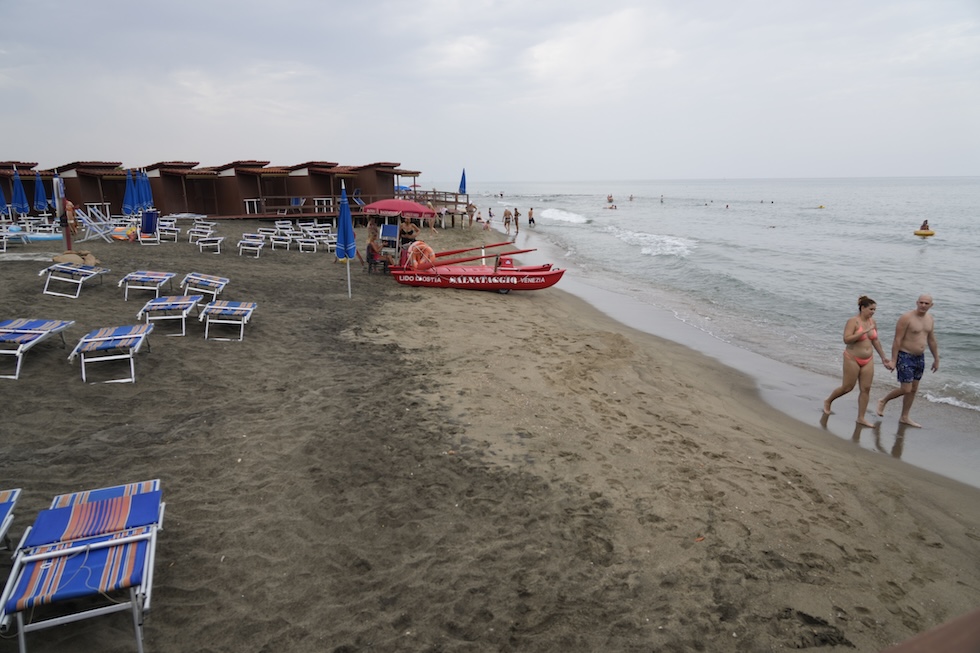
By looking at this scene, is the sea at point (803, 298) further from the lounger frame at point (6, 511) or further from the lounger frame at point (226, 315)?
the lounger frame at point (6, 511)

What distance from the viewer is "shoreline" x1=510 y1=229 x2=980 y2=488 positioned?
6.82 m

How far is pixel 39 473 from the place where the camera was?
467 cm

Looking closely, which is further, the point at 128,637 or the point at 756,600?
the point at 756,600

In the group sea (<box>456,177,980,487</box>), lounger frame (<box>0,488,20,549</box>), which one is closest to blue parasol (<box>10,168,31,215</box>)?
sea (<box>456,177,980,487</box>)

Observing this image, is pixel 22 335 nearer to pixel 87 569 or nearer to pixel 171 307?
pixel 171 307

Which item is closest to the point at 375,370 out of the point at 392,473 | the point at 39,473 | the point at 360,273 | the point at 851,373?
the point at 392,473

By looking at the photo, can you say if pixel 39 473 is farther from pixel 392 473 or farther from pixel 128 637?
pixel 392 473

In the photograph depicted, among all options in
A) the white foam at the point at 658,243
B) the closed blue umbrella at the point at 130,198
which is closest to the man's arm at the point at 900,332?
the closed blue umbrella at the point at 130,198

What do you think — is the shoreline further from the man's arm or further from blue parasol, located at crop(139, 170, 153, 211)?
blue parasol, located at crop(139, 170, 153, 211)

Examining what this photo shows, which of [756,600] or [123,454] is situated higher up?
[123,454]

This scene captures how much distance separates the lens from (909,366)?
6.95 meters

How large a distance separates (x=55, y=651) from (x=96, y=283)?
947cm

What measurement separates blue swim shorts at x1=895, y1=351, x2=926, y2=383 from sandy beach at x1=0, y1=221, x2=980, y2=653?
1.22 m

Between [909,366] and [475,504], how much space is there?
6020 millimetres
